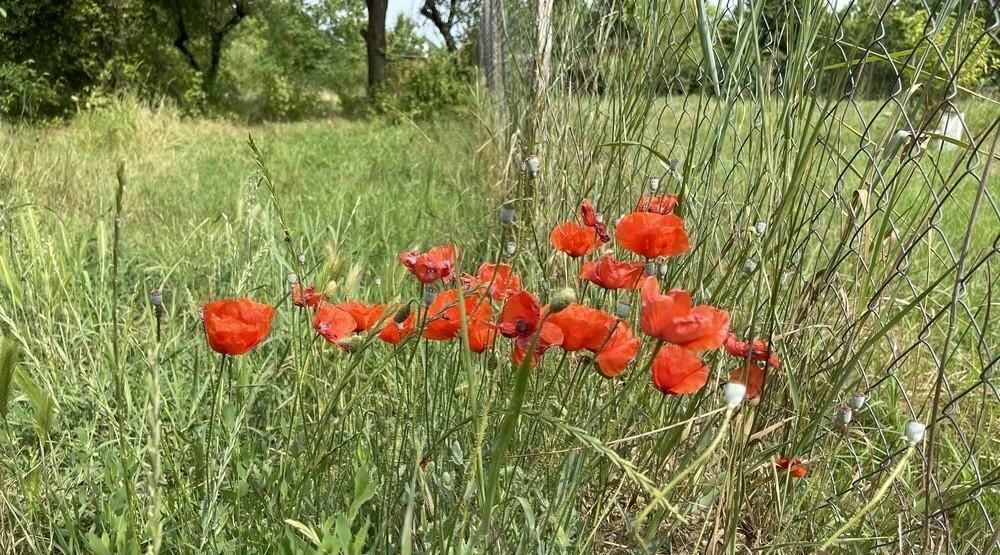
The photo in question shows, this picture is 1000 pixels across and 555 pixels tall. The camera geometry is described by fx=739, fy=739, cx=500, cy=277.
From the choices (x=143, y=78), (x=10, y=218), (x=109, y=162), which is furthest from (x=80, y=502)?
(x=143, y=78)

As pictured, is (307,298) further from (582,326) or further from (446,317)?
(582,326)

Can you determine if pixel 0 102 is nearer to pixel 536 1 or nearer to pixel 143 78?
pixel 536 1

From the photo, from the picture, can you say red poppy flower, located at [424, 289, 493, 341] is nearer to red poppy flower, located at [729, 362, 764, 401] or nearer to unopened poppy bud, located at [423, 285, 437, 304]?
unopened poppy bud, located at [423, 285, 437, 304]

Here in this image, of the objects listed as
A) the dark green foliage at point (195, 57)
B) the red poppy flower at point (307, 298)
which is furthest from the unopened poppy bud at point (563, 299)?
the dark green foliage at point (195, 57)

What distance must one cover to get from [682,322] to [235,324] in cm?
44

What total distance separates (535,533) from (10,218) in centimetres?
181

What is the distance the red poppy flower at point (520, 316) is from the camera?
0.70 metres

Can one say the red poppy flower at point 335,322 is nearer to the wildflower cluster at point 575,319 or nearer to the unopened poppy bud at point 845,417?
the wildflower cluster at point 575,319

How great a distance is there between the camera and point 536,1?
2.17 m

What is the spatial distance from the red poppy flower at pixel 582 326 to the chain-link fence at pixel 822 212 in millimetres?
258

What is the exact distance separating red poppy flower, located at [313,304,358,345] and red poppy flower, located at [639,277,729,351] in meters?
0.37

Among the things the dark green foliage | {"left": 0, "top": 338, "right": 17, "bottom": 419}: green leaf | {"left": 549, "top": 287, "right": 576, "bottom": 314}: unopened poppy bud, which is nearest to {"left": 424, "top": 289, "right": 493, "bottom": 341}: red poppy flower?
{"left": 549, "top": 287, "right": 576, "bottom": 314}: unopened poppy bud

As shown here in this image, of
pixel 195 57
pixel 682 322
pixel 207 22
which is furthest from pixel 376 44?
pixel 682 322

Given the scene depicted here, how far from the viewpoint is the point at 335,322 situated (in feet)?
2.75
